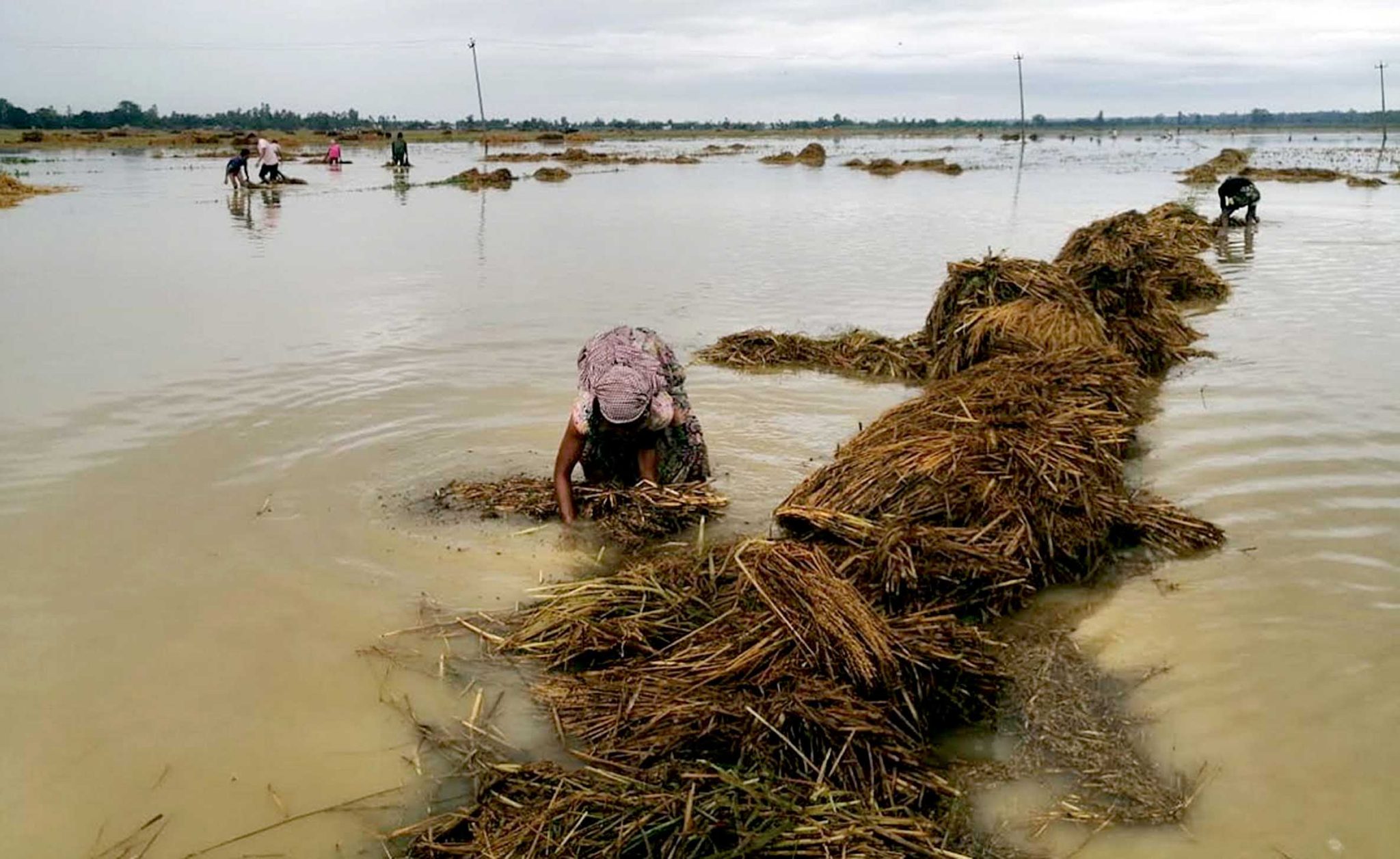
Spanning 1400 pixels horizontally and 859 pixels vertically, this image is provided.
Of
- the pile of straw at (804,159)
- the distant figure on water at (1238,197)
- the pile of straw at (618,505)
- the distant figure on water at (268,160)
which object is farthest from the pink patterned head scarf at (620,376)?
the pile of straw at (804,159)

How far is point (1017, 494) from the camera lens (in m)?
→ 4.38

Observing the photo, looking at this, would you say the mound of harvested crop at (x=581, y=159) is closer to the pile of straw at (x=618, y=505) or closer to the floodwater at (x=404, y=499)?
the floodwater at (x=404, y=499)

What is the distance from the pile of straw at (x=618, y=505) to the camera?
4684 millimetres

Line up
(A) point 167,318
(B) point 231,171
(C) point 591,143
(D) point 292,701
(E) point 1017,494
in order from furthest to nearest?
1. (C) point 591,143
2. (B) point 231,171
3. (A) point 167,318
4. (E) point 1017,494
5. (D) point 292,701

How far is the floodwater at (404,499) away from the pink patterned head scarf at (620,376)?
771 millimetres

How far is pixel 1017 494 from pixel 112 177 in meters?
29.5

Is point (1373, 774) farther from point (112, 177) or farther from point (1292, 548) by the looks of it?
point (112, 177)

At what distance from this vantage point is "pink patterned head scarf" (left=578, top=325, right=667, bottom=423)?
14.1 ft

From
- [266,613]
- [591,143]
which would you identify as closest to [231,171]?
[266,613]

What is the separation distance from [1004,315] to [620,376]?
4.30 meters

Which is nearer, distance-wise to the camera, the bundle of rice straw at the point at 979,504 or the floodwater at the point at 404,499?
the floodwater at the point at 404,499

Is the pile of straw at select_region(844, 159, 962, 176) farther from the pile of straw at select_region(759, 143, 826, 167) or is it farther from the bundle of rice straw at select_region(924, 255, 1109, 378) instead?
the bundle of rice straw at select_region(924, 255, 1109, 378)

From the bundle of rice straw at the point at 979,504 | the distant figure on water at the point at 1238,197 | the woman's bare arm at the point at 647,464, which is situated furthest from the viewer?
the distant figure on water at the point at 1238,197

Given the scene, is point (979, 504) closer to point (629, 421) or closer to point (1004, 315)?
point (629, 421)
